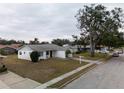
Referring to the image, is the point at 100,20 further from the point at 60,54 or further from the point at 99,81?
the point at 99,81

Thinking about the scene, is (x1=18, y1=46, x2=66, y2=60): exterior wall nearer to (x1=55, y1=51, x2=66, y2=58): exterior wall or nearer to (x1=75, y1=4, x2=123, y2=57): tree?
(x1=55, y1=51, x2=66, y2=58): exterior wall

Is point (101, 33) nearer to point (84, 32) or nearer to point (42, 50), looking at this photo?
point (84, 32)

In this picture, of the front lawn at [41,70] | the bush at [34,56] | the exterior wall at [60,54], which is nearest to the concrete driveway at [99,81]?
the front lawn at [41,70]

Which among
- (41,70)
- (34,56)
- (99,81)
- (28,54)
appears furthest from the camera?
(28,54)

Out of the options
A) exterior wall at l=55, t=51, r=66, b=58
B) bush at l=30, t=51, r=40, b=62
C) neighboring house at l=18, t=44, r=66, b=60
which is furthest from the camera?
exterior wall at l=55, t=51, r=66, b=58

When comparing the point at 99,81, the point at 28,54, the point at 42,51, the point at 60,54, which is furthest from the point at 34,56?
the point at 99,81

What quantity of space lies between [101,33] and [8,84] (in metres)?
28.2

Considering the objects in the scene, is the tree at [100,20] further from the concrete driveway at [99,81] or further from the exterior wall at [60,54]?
the concrete driveway at [99,81]

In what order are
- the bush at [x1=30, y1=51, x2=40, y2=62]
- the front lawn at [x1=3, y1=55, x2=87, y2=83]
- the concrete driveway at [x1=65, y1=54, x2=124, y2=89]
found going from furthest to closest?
the bush at [x1=30, y1=51, x2=40, y2=62], the front lawn at [x1=3, y1=55, x2=87, y2=83], the concrete driveway at [x1=65, y1=54, x2=124, y2=89]

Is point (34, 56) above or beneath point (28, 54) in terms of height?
beneath

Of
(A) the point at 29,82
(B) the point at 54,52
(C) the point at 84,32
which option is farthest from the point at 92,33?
(A) the point at 29,82

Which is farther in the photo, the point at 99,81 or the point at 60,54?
the point at 60,54

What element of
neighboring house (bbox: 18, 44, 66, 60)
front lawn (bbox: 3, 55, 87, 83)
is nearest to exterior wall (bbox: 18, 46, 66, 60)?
neighboring house (bbox: 18, 44, 66, 60)

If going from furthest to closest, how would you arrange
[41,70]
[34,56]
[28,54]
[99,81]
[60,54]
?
[60,54]
[28,54]
[34,56]
[41,70]
[99,81]
